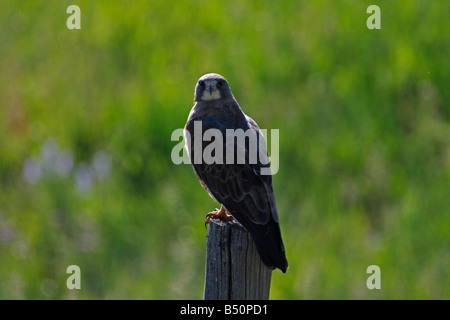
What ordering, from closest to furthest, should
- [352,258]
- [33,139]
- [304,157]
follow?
[352,258], [304,157], [33,139]

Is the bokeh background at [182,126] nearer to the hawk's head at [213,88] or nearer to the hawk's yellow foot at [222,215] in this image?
the hawk's yellow foot at [222,215]

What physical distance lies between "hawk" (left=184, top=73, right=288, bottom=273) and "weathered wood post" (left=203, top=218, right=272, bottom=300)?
63 millimetres

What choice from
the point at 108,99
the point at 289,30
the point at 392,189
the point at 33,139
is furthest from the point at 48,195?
the point at 289,30

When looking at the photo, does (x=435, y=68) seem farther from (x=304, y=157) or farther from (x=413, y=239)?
(x=413, y=239)

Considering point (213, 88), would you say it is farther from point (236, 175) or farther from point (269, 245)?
point (269, 245)

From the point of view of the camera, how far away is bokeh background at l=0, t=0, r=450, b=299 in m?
5.52

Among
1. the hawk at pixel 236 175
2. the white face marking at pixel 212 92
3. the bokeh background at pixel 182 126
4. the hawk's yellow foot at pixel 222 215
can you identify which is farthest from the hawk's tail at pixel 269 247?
the bokeh background at pixel 182 126

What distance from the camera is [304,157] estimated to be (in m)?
6.73

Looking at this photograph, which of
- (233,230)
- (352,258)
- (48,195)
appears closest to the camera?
(233,230)

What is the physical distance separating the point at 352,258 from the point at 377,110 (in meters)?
2.24

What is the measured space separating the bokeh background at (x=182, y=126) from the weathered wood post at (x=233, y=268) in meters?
1.73

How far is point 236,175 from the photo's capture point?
154 inches

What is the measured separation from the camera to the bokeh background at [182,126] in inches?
217

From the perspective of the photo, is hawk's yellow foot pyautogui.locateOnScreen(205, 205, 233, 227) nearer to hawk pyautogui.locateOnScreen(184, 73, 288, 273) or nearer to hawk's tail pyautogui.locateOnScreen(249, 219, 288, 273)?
hawk pyautogui.locateOnScreen(184, 73, 288, 273)
